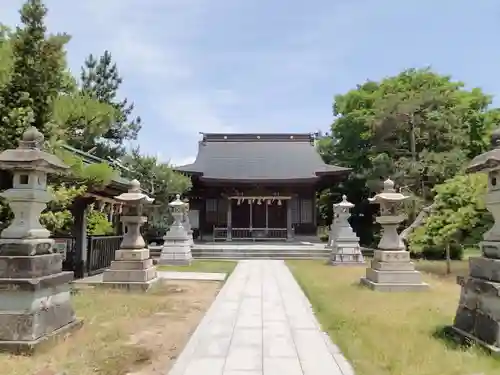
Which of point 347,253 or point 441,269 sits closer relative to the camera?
point 441,269

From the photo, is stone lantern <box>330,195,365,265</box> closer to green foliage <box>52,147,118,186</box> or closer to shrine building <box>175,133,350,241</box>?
shrine building <box>175,133,350,241</box>

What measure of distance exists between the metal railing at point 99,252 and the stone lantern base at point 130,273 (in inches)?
118

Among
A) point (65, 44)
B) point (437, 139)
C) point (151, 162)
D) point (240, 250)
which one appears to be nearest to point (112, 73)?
point (151, 162)

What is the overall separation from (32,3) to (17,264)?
484 centimetres

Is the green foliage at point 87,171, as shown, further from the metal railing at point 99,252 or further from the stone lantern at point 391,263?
the stone lantern at point 391,263

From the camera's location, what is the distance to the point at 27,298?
4.99 metres

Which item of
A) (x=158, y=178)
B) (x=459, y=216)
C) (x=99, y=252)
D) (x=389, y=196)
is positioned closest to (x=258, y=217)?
(x=158, y=178)

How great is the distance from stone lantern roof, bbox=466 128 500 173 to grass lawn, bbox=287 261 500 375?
6.80 ft

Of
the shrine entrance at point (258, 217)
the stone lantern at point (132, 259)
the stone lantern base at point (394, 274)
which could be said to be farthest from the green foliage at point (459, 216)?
the shrine entrance at point (258, 217)

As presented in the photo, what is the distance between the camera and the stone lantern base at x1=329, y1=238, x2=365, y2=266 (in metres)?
15.9

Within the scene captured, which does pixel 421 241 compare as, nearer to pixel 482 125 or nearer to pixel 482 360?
pixel 482 360

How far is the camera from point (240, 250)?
19578mm

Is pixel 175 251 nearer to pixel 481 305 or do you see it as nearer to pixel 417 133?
pixel 481 305

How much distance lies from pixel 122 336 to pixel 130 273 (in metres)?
4.26
